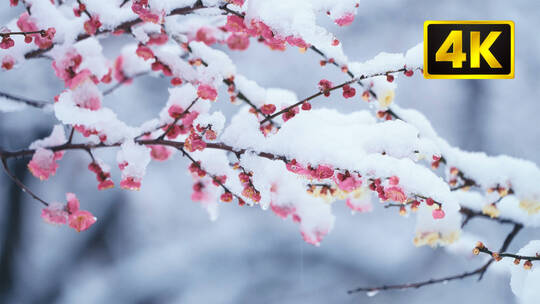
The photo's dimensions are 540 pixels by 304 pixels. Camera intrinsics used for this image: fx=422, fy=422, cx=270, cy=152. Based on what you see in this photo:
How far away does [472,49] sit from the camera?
1600 mm

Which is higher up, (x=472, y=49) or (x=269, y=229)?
(x=472, y=49)

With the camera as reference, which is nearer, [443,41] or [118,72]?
[443,41]

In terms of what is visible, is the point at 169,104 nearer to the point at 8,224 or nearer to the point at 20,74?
the point at 20,74

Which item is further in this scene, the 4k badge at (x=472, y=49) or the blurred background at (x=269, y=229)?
the blurred background at (x=269, y=229)

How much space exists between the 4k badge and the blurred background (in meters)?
2.17

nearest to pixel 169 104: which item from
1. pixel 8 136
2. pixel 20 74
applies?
pixel 20 74

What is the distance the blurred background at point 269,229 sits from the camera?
3777 millimetres

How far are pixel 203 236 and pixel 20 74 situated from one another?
209 cm

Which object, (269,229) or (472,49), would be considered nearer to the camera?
(472,49)

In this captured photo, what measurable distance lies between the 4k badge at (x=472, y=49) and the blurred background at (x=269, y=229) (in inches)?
85.3

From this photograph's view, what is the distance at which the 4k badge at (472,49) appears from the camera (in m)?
1.57

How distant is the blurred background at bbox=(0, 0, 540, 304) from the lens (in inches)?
149

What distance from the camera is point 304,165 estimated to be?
105 centimetres

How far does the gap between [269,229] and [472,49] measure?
296 cm
